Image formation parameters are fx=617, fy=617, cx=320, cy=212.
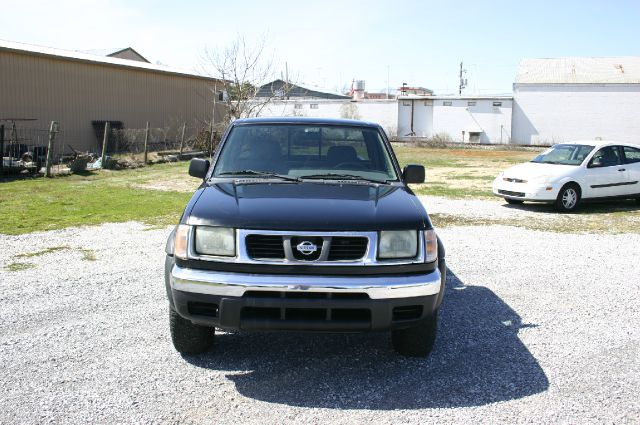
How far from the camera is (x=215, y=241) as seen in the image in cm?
385

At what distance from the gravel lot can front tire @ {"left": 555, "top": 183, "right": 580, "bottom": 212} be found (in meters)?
6.14

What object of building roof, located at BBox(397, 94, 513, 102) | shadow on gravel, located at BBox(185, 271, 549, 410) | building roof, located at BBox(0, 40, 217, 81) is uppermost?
building roof, located at BBox(397, 94, 513, 102)

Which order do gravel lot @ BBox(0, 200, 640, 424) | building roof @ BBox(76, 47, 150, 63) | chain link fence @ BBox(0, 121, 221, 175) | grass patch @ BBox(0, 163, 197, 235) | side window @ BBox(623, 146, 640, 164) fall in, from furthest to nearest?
building roof @ BBox(76, 47, 150, 63) < chain link fence @ BBox(0, 121, 221, 175) < side window @ BBox(623, 146, 640, 164) < grass patch @ BBox(0, 163, 197, 235) < gravel lot @ BBox(0, 200, 640, 424)

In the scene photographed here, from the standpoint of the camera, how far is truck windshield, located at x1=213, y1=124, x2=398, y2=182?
→ 197 inches

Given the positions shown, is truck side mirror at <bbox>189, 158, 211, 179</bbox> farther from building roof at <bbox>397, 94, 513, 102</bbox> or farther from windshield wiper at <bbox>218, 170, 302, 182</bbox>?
building roof at <bbox>397, 94, 513, 102</bbox>

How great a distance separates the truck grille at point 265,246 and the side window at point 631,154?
39.8 ft

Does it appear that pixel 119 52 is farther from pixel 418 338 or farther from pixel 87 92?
pixel 418 338

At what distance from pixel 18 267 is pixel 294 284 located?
4641mm

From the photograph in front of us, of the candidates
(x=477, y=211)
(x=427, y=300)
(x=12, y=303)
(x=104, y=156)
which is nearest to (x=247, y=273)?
(x=427, y=300)

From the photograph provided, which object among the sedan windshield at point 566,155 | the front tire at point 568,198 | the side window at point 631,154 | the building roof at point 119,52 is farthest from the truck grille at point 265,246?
the building roof at point 119,52

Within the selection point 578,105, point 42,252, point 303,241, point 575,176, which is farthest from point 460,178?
point 578,105

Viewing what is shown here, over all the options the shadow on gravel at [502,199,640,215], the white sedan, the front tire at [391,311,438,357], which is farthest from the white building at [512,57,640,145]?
the front tire at [391,311,438,357]

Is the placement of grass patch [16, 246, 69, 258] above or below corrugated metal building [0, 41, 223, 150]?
below

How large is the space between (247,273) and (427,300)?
113 centimetres
